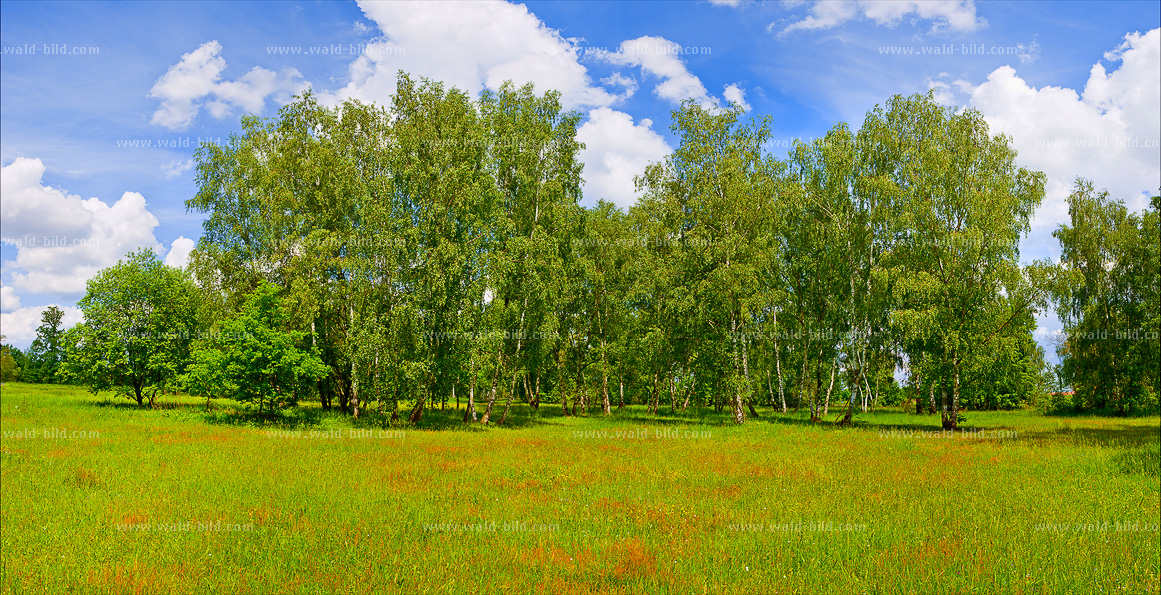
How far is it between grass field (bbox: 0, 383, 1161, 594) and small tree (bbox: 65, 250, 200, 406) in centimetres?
1670

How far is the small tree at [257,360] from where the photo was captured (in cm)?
3216

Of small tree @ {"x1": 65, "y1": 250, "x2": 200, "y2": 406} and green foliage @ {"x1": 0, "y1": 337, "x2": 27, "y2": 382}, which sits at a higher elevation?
small tree @ {"x1": 65, "y1": 250, "x2": 200, "y2": 406}

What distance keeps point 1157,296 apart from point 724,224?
34.6m

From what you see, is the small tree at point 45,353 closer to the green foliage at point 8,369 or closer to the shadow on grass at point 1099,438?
the green foliage at point 8,369

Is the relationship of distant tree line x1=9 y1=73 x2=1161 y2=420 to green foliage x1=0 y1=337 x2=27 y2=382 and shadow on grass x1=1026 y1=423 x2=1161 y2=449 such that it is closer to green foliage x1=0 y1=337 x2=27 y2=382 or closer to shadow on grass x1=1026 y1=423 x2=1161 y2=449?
shadow on grass x1=1026 y1=423 x2=1161 y2=449

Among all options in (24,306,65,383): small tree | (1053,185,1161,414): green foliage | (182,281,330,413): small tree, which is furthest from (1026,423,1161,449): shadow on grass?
(24,306,65,383): small tree

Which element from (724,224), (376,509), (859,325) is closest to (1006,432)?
(859,325)

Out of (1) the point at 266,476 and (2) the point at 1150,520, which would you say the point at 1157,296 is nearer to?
(2) the point at 1150,520

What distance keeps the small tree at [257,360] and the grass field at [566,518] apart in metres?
8.94

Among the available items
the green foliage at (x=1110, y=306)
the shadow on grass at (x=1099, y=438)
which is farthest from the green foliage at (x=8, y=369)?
the green foliage at (x=1110, y=306)

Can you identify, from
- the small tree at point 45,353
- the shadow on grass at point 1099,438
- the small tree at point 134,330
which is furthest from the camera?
the small tree at point 45,353

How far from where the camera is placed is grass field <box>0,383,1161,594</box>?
8.49 m

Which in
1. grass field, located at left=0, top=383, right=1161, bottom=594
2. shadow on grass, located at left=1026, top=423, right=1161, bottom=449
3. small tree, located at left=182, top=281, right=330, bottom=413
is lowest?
shadow on grass, located at left=1026, top=423, right=1161, bottom=449

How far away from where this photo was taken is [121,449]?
66.4 ft
